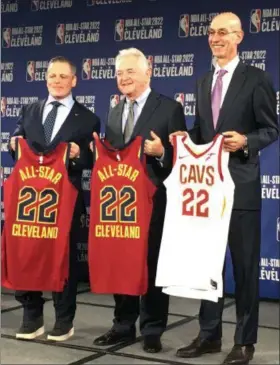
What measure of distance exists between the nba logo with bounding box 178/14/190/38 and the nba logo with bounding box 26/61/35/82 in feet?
3.85

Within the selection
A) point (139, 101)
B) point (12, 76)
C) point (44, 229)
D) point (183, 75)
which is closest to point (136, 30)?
point (183, 75)

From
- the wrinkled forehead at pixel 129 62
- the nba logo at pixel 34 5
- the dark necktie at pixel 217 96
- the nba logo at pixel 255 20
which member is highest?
the nba logo at pixel 34 5

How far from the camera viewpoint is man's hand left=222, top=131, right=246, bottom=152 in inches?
85.5

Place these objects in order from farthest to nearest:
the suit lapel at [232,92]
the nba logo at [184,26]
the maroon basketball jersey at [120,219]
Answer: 1. the nba logo at [184,26]
2. the maroon basketball jersey at [120,219]
3. the suit lapel at [232,92]

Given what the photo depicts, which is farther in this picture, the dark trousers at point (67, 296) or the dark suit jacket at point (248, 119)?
the dark trousers at point (67, 296)

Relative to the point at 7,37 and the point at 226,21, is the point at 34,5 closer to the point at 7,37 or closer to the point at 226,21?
the point at 7,37

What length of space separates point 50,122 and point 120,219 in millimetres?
601

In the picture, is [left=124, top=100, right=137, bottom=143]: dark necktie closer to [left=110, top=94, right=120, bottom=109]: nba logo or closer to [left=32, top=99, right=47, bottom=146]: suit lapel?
[left=32, top=99, right=47, bottom=146]: suit lapel

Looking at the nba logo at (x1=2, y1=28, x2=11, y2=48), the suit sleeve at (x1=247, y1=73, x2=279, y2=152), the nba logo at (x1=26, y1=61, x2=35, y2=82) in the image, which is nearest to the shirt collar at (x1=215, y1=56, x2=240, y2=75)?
the suit sleeve at (x1=247, y1=73, x2=279, y2=152)

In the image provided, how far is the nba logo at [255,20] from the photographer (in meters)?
3.68

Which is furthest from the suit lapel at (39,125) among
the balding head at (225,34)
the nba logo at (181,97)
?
the nba logo at (181,97)

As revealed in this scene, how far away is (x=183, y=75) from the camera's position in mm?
3912

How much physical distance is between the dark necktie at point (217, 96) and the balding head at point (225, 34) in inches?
3.3

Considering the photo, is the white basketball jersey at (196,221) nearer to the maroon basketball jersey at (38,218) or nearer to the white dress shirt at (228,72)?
the white dress shirt at (228,72)
